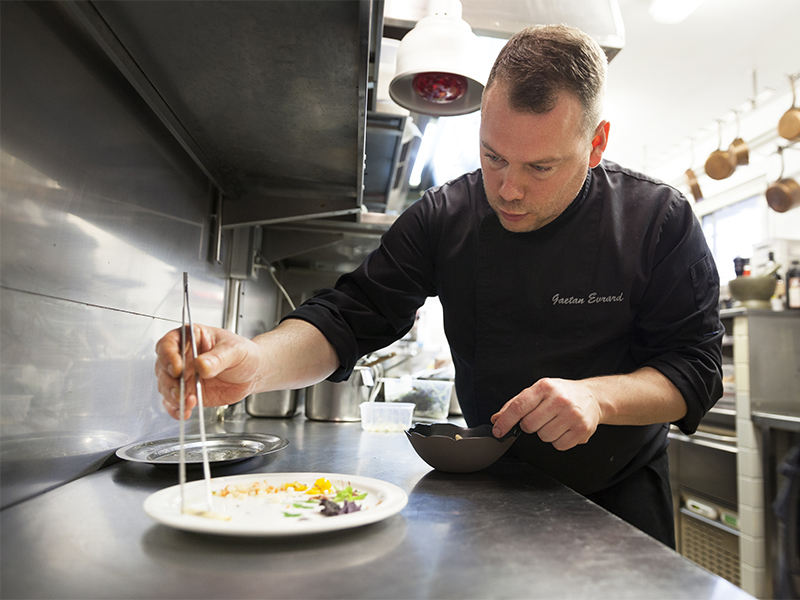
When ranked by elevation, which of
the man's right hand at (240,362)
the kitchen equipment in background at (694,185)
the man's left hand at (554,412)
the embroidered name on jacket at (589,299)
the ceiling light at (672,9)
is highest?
the ceiling light at (672,9)

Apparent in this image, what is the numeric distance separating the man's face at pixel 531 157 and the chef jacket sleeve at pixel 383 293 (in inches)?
9.5

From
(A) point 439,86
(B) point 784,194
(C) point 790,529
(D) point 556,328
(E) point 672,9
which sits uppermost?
(E) point 672,9

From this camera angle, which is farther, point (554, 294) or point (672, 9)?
point (672, 9)

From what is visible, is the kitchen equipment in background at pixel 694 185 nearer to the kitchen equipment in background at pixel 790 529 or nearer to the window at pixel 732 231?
the window at pixel 732 231

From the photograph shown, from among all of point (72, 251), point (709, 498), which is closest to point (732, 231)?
point (709, 498)

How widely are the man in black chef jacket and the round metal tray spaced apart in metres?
0.15

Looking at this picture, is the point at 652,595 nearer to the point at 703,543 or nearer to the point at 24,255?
the point at 24,255

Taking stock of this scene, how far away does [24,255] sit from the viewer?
0.72 meters

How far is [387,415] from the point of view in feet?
5.57

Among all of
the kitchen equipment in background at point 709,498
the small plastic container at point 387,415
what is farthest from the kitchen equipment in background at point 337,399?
the kitchen equipment in background at point 709,498

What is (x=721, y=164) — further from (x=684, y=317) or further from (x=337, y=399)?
(x=337, y=399)

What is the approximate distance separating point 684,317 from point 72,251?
1.18 metres

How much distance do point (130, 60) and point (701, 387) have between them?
1221 millimetres

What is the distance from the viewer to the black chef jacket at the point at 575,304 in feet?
3.71
